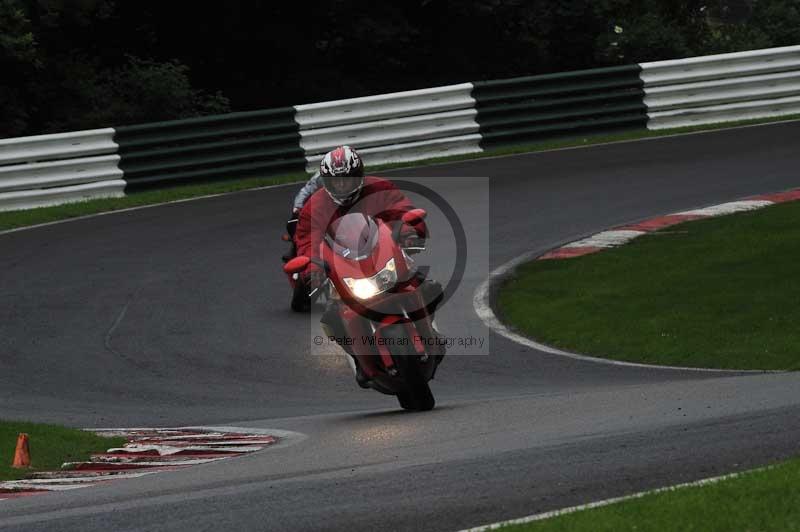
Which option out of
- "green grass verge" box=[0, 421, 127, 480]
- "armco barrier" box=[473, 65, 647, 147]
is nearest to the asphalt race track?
"green grass verge" box=[0, 421, 127, 480]

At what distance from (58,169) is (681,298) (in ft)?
32.3

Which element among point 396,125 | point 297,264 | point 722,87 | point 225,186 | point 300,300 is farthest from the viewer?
point 722,87

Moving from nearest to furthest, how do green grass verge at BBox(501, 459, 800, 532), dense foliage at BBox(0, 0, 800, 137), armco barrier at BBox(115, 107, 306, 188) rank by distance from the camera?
green grass verge at BBox(501, 459, 800, 532) → armco barrier at BBox(115, 107, 306, 188) → dense foliage at BBox(0, 0, 800, 137)

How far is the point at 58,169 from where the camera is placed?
1970 centimetres

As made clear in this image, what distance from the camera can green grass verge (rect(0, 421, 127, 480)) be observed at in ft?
28.7

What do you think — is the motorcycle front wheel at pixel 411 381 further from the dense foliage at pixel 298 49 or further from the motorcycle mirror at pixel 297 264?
the dense foliage at pixel 298 49

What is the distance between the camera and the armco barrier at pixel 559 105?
2216 cm

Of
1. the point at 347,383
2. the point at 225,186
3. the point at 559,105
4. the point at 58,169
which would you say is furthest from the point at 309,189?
the point at 559,105

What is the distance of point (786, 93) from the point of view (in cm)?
2320

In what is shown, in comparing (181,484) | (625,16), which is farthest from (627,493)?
(625,16)

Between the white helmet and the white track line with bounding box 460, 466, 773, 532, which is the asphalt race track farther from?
the white helmet

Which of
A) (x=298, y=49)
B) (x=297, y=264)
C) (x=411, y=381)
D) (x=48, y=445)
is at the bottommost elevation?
(x=48, y=445)

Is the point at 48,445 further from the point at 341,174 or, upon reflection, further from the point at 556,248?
the point at 556,248

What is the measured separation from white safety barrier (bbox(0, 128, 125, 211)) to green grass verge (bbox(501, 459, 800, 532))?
1482 cm
